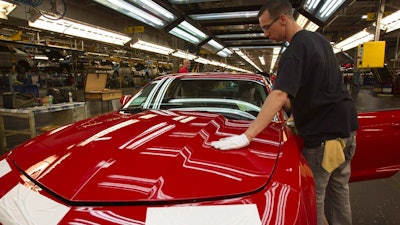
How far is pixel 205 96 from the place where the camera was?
2.38 m

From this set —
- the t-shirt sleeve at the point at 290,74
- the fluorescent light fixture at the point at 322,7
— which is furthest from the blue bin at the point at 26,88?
the t-shirt sleeve at the point at 290,74

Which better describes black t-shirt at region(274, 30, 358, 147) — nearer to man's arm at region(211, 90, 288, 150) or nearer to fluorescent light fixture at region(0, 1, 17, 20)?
man's arm at region(211, 90, 288, 150)

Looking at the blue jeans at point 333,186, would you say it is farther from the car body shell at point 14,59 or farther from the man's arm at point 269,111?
the car body shell at point 14,59

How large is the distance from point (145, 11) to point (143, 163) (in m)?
2.77

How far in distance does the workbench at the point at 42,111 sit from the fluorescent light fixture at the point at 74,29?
1.52 metres

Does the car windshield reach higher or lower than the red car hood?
higher

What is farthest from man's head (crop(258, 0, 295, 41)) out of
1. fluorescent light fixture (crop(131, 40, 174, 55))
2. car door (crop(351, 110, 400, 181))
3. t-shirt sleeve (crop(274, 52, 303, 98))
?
fluorescent light fixture (crop(131, 40, 174, 55))

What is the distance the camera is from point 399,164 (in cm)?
216

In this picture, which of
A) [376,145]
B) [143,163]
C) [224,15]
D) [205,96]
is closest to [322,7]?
[224,15]

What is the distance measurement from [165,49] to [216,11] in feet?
20.2

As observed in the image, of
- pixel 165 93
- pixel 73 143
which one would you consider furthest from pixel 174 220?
pixel 165 93

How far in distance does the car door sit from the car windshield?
84cm

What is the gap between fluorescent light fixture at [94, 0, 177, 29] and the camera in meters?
3.08

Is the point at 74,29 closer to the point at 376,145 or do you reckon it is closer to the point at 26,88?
the point at 26,88
